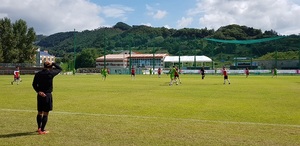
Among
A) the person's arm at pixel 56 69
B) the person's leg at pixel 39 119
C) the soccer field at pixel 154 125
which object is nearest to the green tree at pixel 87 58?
the soccer field at pixel 154 125

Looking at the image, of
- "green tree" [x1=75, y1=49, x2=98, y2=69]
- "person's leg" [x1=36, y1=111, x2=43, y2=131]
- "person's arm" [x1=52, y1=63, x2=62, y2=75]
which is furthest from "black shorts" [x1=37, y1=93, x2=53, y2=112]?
"green tree" [x1=75, y1=49, x2=98, y2=69]

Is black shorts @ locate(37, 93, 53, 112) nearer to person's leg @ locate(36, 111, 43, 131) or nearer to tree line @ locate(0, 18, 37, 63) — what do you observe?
person's leg @ locate(36, 111, 43, 131)

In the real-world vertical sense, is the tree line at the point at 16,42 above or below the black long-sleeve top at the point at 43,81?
above

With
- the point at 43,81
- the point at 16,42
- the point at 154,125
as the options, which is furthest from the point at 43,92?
the point at 16,42

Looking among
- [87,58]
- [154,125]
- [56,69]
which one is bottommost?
[154,125]

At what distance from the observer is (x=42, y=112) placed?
8.24 meters

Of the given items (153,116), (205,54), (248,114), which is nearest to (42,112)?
(153,116)

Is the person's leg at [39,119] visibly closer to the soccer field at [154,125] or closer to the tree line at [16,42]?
the soccer field at [154,125]

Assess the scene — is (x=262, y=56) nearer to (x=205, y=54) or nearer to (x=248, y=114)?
(x=205, y=54)

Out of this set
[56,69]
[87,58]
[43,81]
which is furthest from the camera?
[87,58]

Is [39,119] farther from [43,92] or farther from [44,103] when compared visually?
[43,92]

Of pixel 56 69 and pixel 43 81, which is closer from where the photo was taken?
pixel 43 81

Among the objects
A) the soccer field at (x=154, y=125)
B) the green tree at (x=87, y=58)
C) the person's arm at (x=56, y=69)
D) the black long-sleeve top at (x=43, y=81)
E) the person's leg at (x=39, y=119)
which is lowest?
the soccer field at (x=154, y=125)

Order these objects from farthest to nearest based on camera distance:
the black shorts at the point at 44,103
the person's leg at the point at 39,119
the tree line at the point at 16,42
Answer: the tree line at the point at 16,42
the person's leg at the point at 39,119
the black shorts at the point at 44,103
